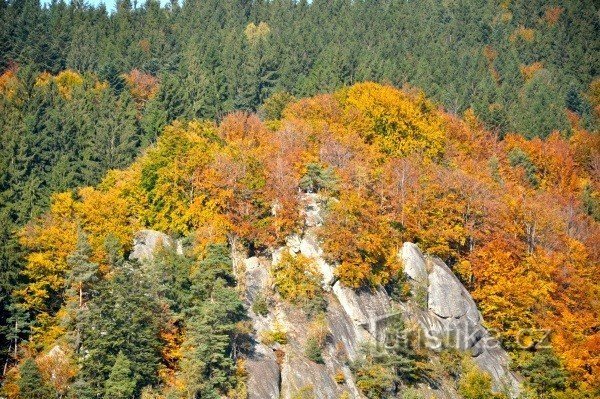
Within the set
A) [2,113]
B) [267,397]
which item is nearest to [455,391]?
[267,397]

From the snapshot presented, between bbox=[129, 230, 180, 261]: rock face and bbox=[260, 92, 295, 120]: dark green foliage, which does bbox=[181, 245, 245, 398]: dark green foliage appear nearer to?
bbox=[129, 230, 180, 261]: rock face

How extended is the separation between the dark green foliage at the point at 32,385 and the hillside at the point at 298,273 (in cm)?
12

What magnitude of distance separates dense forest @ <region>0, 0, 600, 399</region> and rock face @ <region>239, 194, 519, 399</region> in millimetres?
1245

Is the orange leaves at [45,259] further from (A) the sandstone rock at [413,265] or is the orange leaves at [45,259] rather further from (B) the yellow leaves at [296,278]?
(A) the sandstone rock at [413,265]

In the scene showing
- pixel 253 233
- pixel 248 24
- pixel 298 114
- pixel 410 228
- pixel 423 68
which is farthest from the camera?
pixel 248 24

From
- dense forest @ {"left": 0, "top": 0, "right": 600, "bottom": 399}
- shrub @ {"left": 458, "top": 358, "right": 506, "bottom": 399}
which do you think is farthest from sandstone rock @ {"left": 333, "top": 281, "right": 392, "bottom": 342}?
shrub @ {"left": 458, "top": 358, "right": 506, "bottom": 399}

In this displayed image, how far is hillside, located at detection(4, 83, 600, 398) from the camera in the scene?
52750 mm

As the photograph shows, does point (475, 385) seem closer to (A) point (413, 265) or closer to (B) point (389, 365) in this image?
(B) point (389, 365)

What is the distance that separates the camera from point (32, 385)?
161 ft

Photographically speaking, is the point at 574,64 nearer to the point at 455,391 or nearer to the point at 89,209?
the point at 455,391

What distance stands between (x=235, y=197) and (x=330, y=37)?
257 ft

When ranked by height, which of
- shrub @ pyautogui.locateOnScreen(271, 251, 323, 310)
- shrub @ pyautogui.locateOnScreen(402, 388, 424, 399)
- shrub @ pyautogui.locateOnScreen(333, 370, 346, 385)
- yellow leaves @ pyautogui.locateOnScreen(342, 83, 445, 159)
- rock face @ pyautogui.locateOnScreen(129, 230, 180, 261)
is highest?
yellow leaves @ pyautogui.locateOnScreen(342, 83, 445, 159)

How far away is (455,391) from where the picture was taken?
62.2m

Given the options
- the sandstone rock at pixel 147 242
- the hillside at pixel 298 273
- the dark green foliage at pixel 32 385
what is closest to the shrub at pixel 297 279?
the hillside at pixel 298 273
